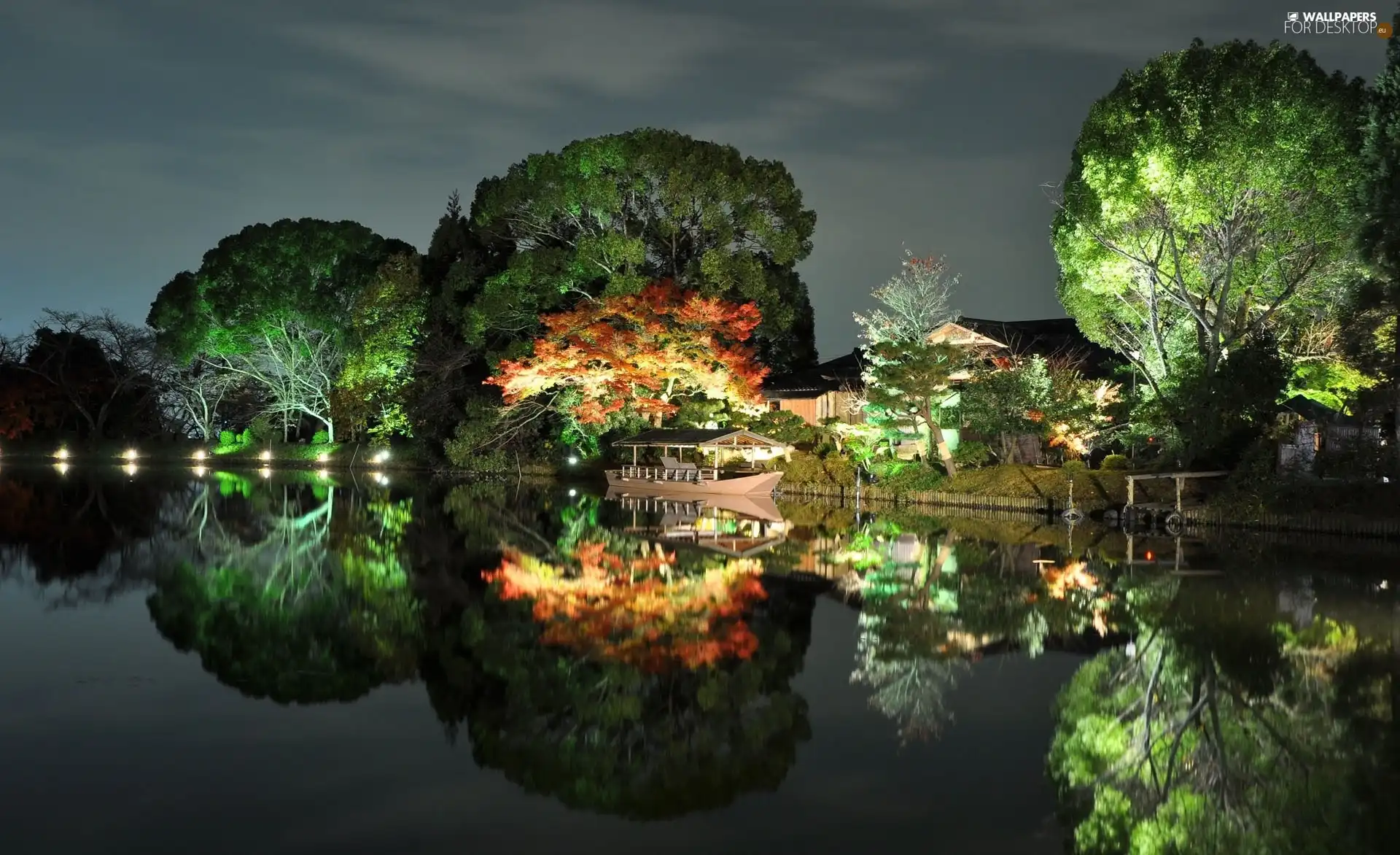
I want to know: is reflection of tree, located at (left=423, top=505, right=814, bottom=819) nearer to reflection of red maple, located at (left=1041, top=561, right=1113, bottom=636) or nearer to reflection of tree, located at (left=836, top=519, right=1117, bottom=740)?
reflection of tree, located at (left=836, top=519, right=1117, bottom=740)

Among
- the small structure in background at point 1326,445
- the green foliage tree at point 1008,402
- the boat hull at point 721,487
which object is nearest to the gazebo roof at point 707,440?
the boat hull at point 721,487

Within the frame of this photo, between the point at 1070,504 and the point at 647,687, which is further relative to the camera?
the point at 1070,504

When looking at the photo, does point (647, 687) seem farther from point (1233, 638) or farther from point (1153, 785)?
point (1233, 638)

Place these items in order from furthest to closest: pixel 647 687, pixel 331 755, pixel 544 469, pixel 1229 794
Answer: pixel 544 469 < pixel 647 687 < pixel 331 755 < pixel 1229 794

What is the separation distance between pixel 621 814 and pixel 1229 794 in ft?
13.1

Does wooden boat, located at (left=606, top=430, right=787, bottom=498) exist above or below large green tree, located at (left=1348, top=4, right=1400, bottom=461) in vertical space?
below

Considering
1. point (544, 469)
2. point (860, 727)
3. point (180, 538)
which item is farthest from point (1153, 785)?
point (544, 469)

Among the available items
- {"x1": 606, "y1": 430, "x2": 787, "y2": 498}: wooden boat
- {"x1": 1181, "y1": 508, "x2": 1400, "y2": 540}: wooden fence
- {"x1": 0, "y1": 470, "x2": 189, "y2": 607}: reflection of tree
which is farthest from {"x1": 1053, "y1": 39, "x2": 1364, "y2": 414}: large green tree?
{"x1": 0, "y1": 470, "x2": 189, "y2": 607}: reflection of tree

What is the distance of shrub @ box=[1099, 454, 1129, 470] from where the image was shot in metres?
30.6

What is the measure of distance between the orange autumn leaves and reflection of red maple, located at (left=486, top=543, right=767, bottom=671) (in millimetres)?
19692

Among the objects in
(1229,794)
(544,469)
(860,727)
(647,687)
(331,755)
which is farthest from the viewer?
(544,469)

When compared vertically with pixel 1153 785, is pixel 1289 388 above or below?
above

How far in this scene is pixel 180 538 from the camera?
69.3 ft

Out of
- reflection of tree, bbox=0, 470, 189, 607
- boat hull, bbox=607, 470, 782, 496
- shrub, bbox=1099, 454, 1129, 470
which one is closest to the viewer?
reflection of tree, bbox=0, 470, 189, 607
